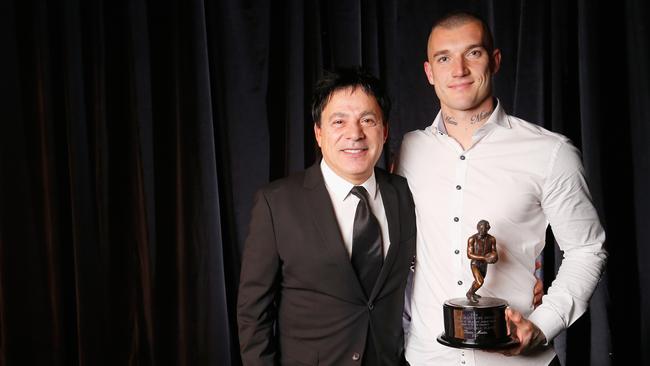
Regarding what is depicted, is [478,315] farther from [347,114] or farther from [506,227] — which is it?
[347,114]

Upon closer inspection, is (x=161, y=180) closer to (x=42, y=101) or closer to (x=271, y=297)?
(x=42, y=101)

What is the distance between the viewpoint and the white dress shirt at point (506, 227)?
6.15 ft

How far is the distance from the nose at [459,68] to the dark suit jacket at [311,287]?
40 centimetres

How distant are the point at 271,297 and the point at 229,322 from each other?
945mm

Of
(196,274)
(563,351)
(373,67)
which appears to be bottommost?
(563,351)

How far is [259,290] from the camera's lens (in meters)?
1.92

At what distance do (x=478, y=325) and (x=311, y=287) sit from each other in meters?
0.47

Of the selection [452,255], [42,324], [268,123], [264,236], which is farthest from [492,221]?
[42,324]

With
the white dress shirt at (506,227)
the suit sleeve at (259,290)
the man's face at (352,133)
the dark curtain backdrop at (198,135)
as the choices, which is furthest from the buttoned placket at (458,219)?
the dark curtain backdrop at (198,135)

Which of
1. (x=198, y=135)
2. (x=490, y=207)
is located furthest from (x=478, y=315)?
(x=198, y=135)

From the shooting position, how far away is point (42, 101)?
8.10ft

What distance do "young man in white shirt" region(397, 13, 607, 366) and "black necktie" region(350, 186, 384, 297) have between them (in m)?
0.15

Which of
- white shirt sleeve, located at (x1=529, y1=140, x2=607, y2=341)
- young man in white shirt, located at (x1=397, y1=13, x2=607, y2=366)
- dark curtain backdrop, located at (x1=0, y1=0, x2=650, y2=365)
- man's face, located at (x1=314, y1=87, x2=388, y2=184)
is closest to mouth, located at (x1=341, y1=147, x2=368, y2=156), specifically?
man's face, located at (x1=314, y1=87, x2=388, y2=184)

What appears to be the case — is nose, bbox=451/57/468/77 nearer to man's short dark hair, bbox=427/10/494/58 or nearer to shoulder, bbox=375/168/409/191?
man's short dark hair, bbox=427/10/494/58
